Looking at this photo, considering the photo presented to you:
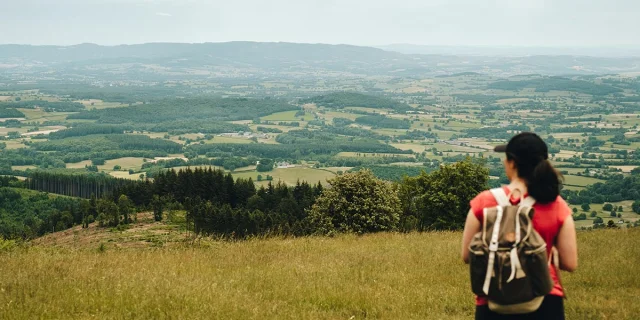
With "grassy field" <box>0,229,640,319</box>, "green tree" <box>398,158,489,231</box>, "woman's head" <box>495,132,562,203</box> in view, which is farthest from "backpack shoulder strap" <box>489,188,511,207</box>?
"green tree" <box>398,158,489,231</box>

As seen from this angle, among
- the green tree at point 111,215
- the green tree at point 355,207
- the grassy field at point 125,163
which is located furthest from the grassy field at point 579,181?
the grassy field at point 125,163

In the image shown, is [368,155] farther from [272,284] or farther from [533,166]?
[533,166]

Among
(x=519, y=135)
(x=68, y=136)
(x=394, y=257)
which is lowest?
(x=68, y=136)

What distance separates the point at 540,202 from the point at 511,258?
1.89ft

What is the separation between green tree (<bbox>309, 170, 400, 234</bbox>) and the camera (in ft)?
110

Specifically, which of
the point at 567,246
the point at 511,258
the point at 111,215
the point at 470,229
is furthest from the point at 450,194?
the point at 511,258

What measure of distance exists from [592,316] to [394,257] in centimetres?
559

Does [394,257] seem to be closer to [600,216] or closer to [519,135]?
[519,135]

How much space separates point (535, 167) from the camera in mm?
5449

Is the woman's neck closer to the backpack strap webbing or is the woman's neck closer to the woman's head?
the woman's head

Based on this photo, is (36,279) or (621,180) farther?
(621,180)

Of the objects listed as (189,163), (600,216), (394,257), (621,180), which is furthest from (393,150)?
(394,257)

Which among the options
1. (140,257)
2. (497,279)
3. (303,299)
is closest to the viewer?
(497,279)

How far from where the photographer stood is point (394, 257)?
14.5 metres
